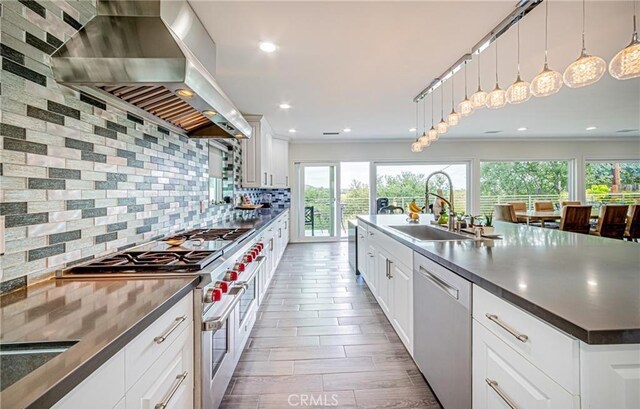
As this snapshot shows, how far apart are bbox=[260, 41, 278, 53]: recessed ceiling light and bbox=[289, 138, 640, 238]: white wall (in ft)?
14.5

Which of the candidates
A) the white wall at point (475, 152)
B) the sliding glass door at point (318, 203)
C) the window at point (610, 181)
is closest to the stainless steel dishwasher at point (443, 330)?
the sliding glass door at point (318, 203)

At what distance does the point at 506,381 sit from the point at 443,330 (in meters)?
0.44

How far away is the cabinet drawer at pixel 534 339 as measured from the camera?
756mm

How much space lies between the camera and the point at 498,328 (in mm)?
1028

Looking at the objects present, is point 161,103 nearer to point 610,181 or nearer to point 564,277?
point 564,277

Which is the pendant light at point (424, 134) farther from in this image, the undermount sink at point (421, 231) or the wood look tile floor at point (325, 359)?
the wood look tile floor at point (325, 359)

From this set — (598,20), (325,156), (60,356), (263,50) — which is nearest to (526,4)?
(598,20)

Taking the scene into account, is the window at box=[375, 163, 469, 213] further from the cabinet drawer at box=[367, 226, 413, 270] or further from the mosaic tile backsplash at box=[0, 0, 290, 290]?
the mosaic tile backsplash at box=[0, 0, 290, 290]

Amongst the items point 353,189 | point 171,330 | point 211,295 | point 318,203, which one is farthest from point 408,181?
point 171,330

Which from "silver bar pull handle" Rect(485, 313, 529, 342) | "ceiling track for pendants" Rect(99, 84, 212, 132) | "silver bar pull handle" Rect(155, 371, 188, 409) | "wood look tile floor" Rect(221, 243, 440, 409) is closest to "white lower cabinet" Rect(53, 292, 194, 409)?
"silver bar pull handle" Rect(155, 371, 188, 409)

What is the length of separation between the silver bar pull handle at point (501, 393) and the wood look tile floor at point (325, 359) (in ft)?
2.39

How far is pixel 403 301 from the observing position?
203 cm

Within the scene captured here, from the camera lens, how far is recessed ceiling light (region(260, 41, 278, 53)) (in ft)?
7.74

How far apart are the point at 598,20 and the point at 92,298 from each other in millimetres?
3464
